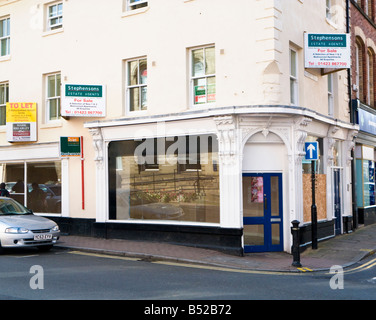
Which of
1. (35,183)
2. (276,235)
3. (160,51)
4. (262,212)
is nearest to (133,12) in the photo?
(160,51)

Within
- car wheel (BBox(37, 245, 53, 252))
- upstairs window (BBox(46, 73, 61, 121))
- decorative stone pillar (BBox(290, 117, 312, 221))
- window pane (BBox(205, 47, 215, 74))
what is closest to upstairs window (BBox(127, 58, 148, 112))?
window pane (BBox(205, 47, 215, 74))

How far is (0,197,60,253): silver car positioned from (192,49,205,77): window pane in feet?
19.6

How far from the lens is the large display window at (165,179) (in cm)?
1316

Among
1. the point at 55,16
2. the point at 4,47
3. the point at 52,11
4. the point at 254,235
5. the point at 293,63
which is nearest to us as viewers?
the point at 254,235

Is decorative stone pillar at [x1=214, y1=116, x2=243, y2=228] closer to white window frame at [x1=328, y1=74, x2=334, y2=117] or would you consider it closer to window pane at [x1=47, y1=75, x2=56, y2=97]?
white window frame at [x1=328, y1=74, x2=334, y2=117]

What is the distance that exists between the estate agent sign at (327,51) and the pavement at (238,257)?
547 centimetres

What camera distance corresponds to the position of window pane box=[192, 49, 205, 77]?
1366 cm

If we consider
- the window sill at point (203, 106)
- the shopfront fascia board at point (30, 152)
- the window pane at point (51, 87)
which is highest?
the window pane at point (51, 87)

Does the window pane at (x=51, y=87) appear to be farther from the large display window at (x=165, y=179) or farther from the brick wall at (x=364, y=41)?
the brick wall at (x=364, y=41)

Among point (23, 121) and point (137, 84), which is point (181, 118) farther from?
point (23, 121)

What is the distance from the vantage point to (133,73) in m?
15.1

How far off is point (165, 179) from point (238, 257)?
137 inches

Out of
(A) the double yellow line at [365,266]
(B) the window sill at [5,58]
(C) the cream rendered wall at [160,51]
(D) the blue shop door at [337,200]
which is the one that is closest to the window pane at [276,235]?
(A) the double yellow line at [365,266]
